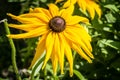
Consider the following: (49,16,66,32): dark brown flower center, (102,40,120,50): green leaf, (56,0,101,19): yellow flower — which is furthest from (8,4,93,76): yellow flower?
(102,40,120,50): green leaf

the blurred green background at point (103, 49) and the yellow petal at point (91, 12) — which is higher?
the yellow petal at point (91, 12)

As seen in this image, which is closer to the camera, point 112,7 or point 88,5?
point 88,5

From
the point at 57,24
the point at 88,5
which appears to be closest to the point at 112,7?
the point at 88,5

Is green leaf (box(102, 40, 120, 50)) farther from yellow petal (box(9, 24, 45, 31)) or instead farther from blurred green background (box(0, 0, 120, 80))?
yellow petal (box(9, 24, 45, 31))

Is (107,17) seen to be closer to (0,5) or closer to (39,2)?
(39,2)

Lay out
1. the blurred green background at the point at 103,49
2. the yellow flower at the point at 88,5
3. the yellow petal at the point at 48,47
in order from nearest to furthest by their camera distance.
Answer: the yellow petal at the point at 48,47, the yellow flower at the point at 88,5, the blurred green background at the point at 103,49

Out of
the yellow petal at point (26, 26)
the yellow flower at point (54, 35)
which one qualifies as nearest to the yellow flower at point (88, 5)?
the yellow flower at point (54, 35)

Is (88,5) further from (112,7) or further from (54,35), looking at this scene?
(54,35)

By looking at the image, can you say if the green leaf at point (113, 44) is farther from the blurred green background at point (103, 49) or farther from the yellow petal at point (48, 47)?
the yellow petal at point (48, 47)
